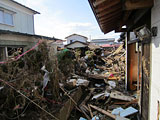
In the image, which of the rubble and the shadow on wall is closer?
the shadow on wall

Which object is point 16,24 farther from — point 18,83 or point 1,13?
point 18,83

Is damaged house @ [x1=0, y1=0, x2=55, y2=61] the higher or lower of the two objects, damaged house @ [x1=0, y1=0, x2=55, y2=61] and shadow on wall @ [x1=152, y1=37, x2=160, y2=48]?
the higher

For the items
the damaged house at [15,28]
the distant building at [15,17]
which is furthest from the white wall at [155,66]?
the distant building at [15,17]

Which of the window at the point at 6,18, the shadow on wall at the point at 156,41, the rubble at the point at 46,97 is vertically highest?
the window at the point at 6,18

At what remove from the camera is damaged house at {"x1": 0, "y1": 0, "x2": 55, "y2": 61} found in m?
5.82

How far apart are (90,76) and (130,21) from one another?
4.89 metres

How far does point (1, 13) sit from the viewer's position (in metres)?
8.25

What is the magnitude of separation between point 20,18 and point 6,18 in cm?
142

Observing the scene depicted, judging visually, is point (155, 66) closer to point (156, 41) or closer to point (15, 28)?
point (156, 41)

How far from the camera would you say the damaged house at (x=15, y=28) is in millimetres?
5816

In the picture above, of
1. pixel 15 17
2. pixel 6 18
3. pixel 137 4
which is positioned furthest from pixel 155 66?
pixel 15 17

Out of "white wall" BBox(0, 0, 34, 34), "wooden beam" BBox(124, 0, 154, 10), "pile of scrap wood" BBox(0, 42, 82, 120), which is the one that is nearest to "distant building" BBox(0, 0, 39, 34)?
"white wall" BBox(0, 0, 34, 34)

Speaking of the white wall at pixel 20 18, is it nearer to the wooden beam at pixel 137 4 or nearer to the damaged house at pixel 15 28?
the damaged house at pixel 15 28

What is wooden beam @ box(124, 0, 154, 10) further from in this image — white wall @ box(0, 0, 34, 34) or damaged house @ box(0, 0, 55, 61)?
white wall @ box(0, 0, 34, 34)
